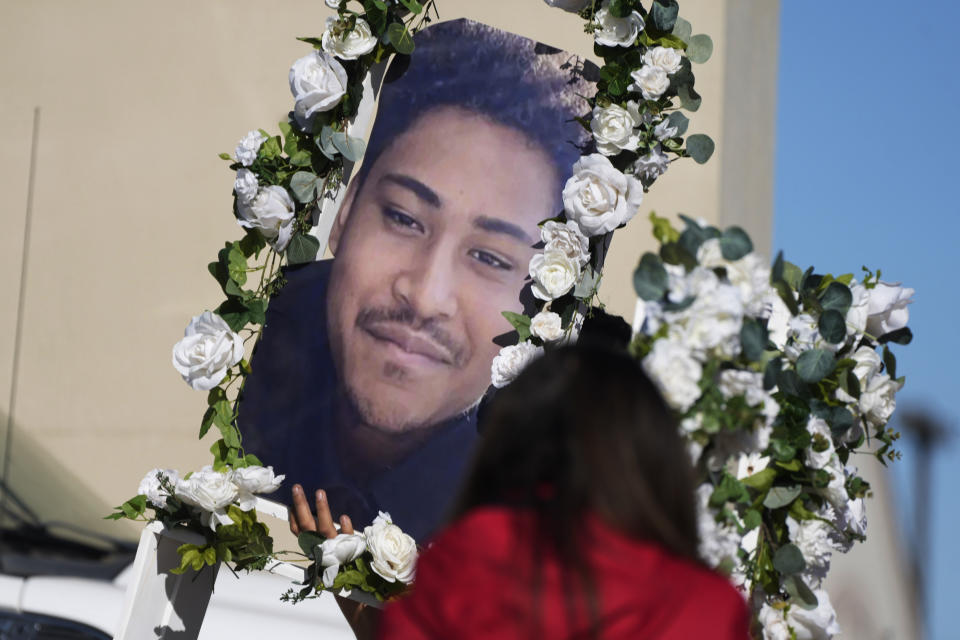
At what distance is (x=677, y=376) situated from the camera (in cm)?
→ 138

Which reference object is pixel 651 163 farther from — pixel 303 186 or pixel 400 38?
pixel 303 186

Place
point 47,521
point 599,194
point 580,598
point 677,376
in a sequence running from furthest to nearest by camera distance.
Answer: point 47,521, point 599,194, point 677,376, point 580,598

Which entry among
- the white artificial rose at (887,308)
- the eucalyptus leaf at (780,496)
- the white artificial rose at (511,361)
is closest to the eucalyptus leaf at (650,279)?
the eucalyptus leaf at (780,496)

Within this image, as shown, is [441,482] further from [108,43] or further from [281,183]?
[108,43]

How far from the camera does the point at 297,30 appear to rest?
4656 millimetres

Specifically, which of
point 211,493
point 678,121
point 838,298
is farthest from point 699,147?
point 211,493

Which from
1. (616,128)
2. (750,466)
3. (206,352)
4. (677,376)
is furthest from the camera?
(206,352)

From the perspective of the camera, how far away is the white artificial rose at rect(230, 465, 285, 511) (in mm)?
2246

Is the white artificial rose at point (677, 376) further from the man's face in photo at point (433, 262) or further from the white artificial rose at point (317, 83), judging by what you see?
the white artificial rose at point (317, 83)

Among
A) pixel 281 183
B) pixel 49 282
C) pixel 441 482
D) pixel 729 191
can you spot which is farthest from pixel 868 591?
pixel 49 282

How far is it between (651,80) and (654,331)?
2.95ft

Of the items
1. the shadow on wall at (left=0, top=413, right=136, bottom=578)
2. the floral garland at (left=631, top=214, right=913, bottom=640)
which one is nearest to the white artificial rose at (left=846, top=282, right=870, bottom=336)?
the floral garland at (left=631, top=214, right=913, bottom=640)

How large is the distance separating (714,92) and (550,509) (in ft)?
10.0

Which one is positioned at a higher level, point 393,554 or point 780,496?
point 780,496
